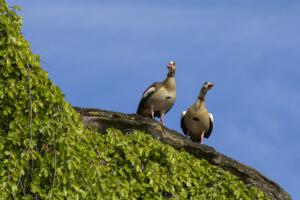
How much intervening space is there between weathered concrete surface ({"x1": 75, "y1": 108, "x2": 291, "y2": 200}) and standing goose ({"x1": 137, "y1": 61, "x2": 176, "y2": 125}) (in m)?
3.01

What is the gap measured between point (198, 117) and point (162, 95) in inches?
31.2

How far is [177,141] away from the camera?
14.8 metres

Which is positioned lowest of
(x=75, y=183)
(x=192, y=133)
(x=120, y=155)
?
(x=75, y=183)

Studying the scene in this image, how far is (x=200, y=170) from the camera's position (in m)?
13.9

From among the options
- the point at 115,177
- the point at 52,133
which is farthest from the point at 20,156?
the point at 115,177

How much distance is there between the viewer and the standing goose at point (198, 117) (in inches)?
714

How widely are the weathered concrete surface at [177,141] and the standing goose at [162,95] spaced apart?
9.88 ft

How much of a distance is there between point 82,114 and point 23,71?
2688mm

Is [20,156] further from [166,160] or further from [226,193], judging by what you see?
[226,193]

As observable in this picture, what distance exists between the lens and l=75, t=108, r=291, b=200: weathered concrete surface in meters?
14.3

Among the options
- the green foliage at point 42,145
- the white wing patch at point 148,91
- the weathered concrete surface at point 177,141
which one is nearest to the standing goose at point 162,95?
the white wing patch at point 148,91

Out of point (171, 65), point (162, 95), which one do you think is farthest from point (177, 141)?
point (171, 65)

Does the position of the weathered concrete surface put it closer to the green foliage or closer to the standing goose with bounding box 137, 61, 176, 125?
the green foliage

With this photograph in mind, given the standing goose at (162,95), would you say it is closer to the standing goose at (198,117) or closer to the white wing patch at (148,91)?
the white wing patch at (148,91)
